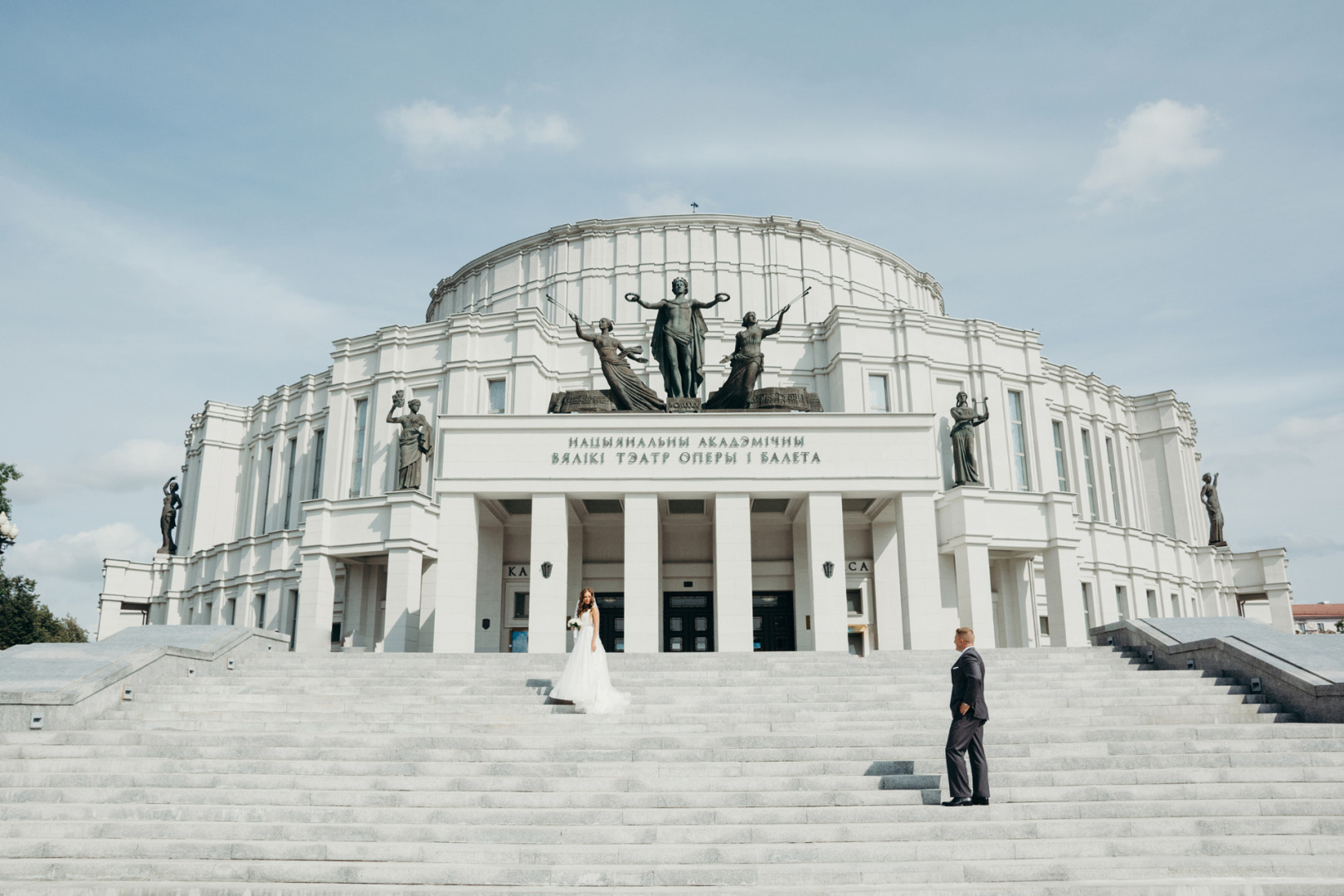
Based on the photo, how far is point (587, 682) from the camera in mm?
12516

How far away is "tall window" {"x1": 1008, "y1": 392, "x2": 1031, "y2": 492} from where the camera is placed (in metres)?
33.5

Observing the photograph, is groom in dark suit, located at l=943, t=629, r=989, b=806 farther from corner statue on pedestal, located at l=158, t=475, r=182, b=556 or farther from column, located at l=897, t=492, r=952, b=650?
corner statue on pedestal, located at l=158, t=475, r=182, b=556

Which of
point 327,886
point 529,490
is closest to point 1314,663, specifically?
point 327,886

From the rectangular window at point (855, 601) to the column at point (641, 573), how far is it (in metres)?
8.47

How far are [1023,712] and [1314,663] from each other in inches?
163

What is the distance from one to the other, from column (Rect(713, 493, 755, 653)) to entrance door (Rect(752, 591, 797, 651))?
5.14 metres

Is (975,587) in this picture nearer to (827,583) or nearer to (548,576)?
(827,583)

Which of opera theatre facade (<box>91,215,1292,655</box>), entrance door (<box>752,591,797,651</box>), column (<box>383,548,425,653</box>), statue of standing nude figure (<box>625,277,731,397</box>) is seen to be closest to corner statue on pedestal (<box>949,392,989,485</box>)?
opera theatre facade (<box>91,215,1292,655</box>)

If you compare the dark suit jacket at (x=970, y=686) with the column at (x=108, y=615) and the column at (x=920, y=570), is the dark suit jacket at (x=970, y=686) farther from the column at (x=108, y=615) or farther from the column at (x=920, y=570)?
the column at (x=108, y=615)

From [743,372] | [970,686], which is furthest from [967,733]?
[743,372]

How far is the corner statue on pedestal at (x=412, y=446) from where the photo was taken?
28.7 metres

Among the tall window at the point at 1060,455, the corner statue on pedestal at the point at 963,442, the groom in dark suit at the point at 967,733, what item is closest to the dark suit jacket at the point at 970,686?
the groom in dark suit at the point at 967,733

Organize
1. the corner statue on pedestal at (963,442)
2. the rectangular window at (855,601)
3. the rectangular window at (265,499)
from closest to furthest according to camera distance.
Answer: the rectangular window at (855,601) → the corner statue on pedestal at (963,442) → the rectangular window at (265,499)

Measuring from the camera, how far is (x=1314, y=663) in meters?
12.9
